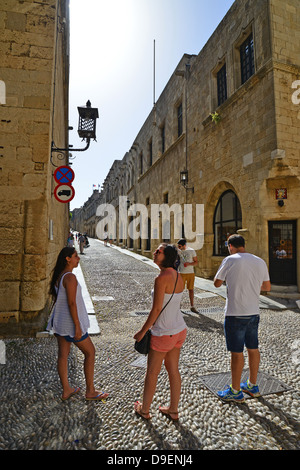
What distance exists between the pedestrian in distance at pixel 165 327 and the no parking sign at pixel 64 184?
151 inches

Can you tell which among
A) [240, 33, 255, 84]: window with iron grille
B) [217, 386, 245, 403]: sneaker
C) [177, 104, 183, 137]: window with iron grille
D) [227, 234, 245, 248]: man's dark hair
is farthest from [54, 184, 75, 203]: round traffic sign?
[177, 104, 183, 137]: window with iron grille

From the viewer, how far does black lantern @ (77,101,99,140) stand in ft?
20.0

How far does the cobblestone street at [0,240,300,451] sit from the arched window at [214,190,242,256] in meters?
5.52

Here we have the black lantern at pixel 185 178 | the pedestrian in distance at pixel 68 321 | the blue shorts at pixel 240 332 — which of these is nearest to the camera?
the pedestrian in distance at pixel 68 321

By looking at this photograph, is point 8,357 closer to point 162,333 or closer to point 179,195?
point 162,333

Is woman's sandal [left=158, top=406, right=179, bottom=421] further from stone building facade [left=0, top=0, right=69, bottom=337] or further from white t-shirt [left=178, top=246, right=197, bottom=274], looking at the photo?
white t-shirt [left=178, top=246, right=197, bottom=274]

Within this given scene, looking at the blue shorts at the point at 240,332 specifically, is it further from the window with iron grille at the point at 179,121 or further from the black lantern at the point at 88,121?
the window with iron grille at the point at 179,121

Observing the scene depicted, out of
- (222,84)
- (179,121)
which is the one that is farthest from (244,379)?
(179,121)

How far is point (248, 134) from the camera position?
8148 millimetres

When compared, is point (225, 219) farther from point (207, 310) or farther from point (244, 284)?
point (244, 284)

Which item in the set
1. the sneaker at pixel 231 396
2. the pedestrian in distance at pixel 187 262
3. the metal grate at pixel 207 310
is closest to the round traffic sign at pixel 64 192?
the pedestrian in distance at pixel 187 262

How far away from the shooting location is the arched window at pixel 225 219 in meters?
9.20

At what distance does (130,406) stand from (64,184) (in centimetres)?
446

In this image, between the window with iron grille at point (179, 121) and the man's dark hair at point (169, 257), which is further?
the window with iron grille at point (179, 121)
